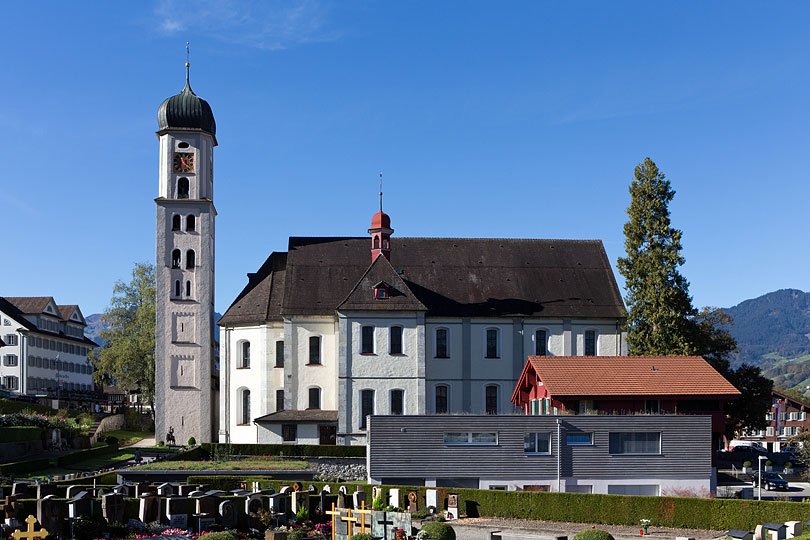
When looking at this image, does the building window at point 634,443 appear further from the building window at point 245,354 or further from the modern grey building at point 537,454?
the building window at point 245,354

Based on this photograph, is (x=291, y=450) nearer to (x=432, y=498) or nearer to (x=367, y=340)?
(x=367, y=340)

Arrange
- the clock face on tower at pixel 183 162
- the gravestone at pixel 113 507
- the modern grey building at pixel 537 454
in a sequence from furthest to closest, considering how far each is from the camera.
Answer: the clock face on tower at pixel 183 162
the modern grey building at pixel 537 454
the gravestone at pixel 113 507

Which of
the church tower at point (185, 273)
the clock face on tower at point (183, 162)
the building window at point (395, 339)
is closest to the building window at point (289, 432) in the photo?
the church tower at point (185, 273)

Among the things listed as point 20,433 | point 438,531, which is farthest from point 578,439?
point 20,433

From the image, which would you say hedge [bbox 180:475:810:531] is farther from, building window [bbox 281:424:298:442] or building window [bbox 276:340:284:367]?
building window [bbox 276:340:284:367]

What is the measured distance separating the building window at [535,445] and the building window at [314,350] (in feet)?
69.6

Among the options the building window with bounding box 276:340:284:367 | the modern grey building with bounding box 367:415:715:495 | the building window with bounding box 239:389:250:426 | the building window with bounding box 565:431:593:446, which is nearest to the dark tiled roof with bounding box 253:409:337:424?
the building window with bounding box 239:389:250:426

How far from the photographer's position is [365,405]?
61969 millimetres

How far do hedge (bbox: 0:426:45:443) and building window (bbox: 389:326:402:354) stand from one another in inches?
863

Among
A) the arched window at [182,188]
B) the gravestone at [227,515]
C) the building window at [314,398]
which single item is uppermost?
the arched window at [182,188]

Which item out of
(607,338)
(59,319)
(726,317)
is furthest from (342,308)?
(59,319)

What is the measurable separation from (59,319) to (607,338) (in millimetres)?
60886

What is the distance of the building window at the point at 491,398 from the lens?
65.9 metres

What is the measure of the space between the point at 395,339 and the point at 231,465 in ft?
50.2
